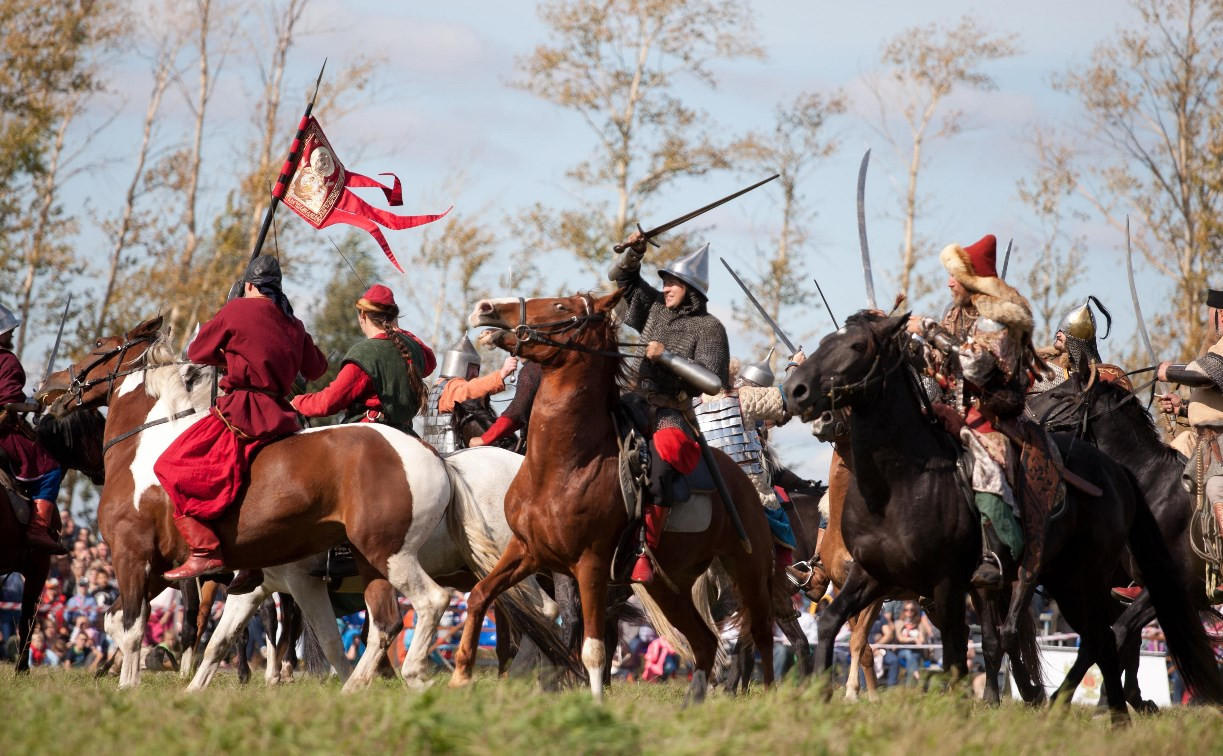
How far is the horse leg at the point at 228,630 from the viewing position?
8.78 metres

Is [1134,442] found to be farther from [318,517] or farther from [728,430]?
[318,517]

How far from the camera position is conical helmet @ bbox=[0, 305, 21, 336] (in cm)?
1063

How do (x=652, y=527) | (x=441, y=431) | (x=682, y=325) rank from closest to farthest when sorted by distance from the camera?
(x=652, y=527) < (x=682, y=325) < (x=441, y=431)

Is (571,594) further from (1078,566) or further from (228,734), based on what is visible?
(228,734)

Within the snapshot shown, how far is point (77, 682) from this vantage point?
906cm

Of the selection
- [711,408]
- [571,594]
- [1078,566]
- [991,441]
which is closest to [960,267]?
[991,441]

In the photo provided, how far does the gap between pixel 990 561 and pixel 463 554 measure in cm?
330

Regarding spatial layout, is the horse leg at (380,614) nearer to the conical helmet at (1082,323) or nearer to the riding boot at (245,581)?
the riding boot at (245,581)

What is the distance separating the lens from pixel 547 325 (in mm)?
7312

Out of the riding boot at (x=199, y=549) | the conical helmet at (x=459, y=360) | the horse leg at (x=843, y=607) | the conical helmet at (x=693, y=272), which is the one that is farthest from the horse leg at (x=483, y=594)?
the conical helmet at (x=459, y=360)

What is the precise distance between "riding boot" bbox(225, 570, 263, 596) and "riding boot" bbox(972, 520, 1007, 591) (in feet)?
15.2

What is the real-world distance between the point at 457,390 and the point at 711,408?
84.5 inches

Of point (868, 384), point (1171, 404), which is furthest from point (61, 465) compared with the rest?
point (1171, 404)

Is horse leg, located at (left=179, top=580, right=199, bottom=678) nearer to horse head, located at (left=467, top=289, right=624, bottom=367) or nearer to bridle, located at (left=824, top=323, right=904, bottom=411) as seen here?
horse head, located at (left=467, top=289, right=624, bottom=367)
